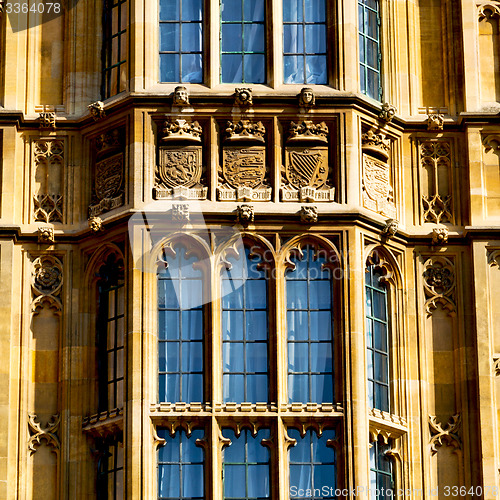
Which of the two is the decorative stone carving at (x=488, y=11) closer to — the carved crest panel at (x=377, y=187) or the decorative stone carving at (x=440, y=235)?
the carved crest panel at (x=377, y=187)

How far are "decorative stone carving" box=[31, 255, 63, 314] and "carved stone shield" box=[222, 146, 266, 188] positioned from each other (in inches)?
131

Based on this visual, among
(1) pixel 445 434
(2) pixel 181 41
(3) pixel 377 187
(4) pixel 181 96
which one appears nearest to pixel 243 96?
(4) pixel 181 96

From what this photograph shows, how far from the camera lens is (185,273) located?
40250mm

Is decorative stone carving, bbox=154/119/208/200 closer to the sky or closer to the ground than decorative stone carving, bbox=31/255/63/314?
closer to the sky

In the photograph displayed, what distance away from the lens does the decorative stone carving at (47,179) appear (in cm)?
4128

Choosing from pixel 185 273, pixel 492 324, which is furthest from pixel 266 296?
pixel 492 324

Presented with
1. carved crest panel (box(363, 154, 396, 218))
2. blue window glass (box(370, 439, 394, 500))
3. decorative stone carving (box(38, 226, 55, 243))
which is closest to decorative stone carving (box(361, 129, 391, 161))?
carved crest panel (box(363, 154, 396, 218))

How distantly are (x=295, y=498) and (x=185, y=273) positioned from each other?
432 centimetres

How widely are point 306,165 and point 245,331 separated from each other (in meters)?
3.13

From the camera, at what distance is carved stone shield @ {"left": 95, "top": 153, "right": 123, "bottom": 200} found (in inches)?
1610

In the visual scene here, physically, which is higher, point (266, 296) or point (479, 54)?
point (479, 54)

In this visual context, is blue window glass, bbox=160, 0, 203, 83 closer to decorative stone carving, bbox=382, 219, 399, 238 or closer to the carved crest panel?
the carved crest panel

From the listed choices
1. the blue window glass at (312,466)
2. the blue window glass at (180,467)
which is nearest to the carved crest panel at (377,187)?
the blue window glass at (312,466)

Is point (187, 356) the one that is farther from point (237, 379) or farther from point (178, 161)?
point (178, 161)
